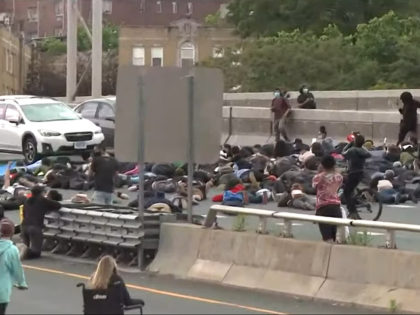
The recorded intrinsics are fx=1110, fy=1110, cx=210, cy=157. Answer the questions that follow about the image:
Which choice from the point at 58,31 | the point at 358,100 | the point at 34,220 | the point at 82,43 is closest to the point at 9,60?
the point at 82,43

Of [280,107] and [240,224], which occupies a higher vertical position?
[280,107]

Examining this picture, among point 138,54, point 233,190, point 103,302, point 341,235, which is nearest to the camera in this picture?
point 103,302

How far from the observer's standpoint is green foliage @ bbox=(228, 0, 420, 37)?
7744 cm

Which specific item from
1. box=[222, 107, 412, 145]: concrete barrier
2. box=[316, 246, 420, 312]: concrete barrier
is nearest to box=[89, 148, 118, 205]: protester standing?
box=[316, 246, 420, 312]: concrete barrier

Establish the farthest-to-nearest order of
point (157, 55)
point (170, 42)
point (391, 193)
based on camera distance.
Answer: point (170, 42) < point (157, 55) < point (391, 193)

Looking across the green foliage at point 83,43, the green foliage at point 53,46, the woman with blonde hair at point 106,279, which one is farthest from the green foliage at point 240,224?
the green foliage at point 83,43

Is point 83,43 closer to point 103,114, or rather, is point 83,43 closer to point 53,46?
point 53,46

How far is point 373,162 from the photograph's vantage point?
2673 cm

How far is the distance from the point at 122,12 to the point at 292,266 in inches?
4559

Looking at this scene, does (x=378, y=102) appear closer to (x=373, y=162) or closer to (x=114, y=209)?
(x=373, y=162)

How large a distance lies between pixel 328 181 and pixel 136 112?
3.16m

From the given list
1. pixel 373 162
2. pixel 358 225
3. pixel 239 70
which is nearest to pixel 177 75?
pixel 358 225

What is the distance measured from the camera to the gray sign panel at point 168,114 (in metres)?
16.7

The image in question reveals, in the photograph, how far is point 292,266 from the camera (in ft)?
47.4
